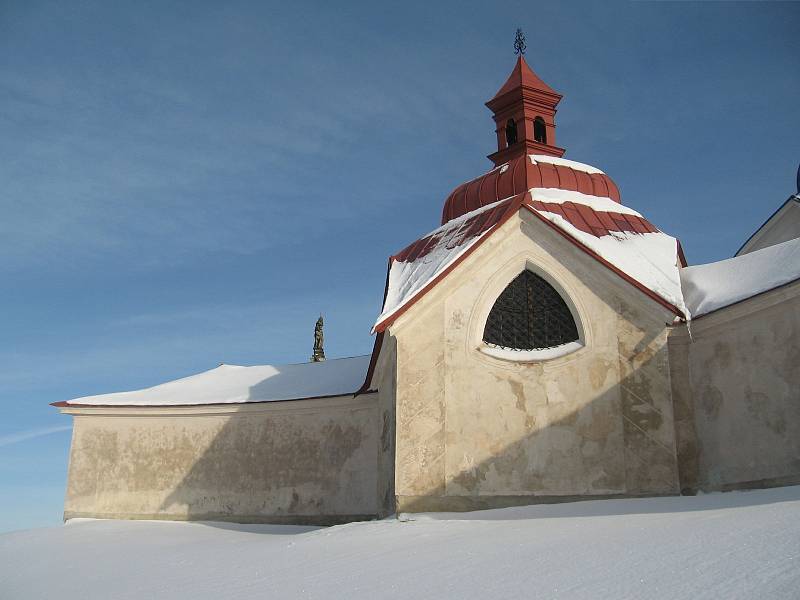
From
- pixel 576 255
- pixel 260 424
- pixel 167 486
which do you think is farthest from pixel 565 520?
pixel 167 486

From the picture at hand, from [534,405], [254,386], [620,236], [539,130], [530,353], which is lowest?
[534,405]

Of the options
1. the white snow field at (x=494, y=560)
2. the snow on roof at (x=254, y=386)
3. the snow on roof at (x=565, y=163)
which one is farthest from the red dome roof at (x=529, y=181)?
the white snow field at (x=494, y=560)

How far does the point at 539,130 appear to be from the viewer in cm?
2180

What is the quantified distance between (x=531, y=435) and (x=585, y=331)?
1.93 m

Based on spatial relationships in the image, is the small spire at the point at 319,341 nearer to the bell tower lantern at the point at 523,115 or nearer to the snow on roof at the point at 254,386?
the snow on roof at the point at 254,386

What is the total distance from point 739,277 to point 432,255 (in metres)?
5.79

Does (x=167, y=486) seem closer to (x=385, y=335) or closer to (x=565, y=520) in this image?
(x=385, y=335)

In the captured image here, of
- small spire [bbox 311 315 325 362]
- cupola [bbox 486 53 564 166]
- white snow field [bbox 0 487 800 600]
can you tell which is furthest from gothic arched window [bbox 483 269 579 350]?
small spire [bbox 311 315 325 362]

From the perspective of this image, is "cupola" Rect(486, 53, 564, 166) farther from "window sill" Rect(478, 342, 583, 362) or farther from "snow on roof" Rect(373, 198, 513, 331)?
"window sill" Rect(478, 342, 583, 362)

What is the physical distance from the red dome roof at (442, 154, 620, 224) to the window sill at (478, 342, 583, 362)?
5.25 metres

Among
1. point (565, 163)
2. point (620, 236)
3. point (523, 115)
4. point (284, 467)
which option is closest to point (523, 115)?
point (523, 115)

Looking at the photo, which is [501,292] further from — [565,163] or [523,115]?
[523,115]

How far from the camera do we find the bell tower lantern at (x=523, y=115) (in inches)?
827

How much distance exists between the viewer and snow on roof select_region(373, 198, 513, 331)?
1406 centimetres
